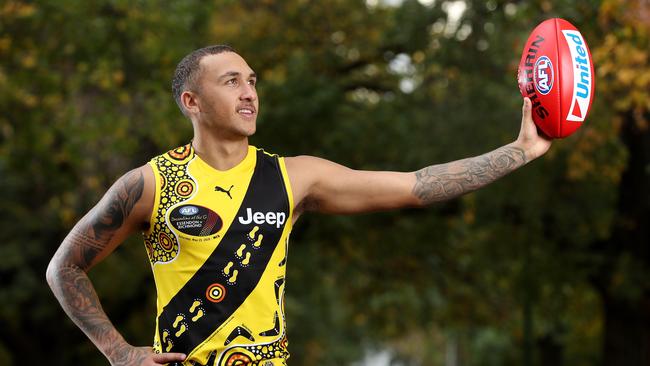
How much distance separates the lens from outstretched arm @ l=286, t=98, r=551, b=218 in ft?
13.3

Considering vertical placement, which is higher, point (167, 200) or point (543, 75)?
point (543, 75)

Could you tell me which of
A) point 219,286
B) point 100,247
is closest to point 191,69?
point 100,247

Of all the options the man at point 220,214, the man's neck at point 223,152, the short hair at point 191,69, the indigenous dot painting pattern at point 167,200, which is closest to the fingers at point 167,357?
the man at point 220,214

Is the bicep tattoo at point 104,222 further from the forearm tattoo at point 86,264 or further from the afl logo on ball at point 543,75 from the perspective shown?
the afl logo on ball at point 543,75

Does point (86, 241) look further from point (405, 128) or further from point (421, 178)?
point (405, 128)

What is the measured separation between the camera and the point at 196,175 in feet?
13.0

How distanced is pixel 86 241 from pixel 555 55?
200 cm

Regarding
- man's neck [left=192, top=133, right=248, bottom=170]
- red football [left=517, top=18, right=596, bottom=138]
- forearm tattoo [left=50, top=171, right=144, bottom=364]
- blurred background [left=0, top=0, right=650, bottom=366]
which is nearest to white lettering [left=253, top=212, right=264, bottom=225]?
man's neck [left=192, top=133, right=248, bottom=170]

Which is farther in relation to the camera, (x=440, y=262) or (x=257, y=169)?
(x=440, y=262)

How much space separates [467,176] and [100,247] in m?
1.42

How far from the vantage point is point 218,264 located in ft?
12.6

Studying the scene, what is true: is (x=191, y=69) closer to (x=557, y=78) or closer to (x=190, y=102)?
(x=190, y=102)

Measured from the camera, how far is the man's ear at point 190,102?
4070 mm

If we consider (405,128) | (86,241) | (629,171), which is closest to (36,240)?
(405,128)
